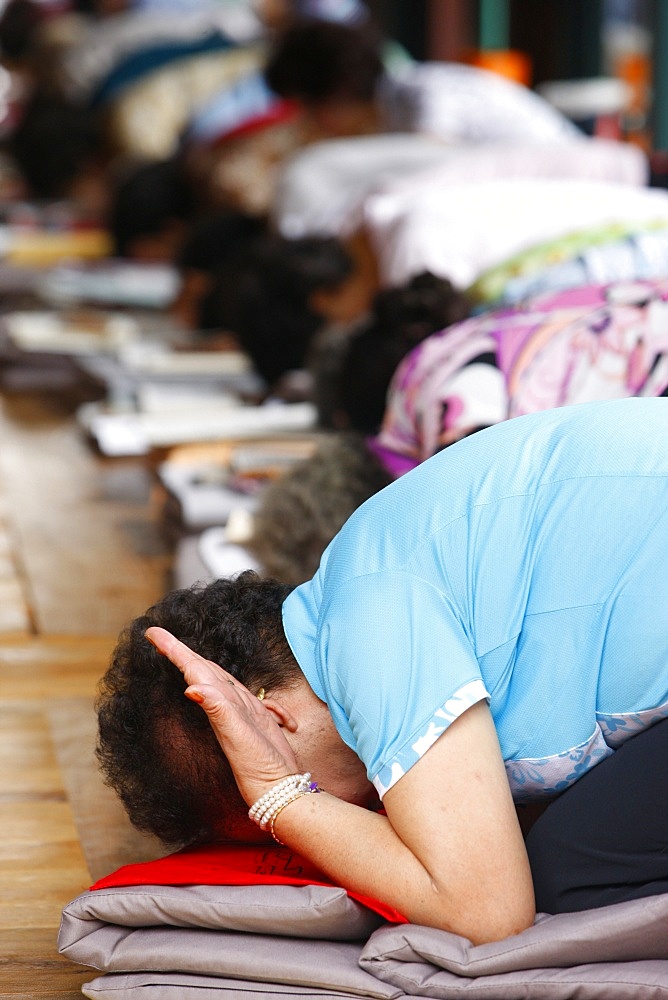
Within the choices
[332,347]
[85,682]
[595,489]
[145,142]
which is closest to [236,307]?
[332,347]

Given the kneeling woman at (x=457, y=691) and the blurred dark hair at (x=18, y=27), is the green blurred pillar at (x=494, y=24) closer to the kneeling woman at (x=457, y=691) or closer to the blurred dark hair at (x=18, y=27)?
the blurred dark hair at (x=18, y=27)

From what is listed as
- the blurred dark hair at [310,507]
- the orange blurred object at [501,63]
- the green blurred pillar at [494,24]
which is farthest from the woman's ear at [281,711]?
the green blurred pillar at [494,24]

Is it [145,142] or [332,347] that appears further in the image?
[145,142]

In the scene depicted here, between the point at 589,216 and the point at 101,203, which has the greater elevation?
the point at 589,216

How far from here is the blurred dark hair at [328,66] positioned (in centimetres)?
506

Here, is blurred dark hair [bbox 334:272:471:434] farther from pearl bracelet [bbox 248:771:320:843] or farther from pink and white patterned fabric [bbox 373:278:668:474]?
pearl bracelet [bbox 248:771:320:843]

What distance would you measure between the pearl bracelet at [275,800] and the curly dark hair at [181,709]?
4cm

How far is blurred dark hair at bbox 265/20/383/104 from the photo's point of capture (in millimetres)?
5062

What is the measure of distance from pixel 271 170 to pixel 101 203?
2197mm

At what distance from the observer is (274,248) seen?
11.8 feet

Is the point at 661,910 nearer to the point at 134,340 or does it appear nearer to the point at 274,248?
the point at 274,248

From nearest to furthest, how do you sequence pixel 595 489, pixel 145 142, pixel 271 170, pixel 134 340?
pixel 595 489, pixel 134 340, pixel 271 170, pixel 145 142

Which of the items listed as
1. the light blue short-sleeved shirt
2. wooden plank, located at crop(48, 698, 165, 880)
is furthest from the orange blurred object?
the light blue short-sleeved shirt

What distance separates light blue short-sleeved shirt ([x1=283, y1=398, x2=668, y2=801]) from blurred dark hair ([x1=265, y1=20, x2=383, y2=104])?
13.2 ft
